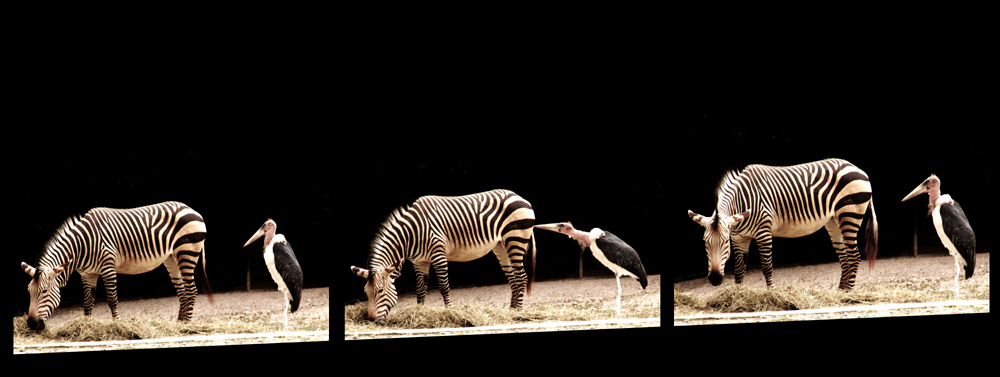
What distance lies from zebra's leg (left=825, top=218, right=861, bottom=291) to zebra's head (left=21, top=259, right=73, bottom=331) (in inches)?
238

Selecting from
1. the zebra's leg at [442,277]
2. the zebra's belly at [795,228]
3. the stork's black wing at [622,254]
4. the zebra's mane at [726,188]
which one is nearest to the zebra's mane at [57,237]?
the zebra's leg at [442,277]

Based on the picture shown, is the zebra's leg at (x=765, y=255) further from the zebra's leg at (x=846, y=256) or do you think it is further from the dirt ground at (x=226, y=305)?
the dirt ground at (x=226, y=305)

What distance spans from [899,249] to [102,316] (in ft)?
20.7

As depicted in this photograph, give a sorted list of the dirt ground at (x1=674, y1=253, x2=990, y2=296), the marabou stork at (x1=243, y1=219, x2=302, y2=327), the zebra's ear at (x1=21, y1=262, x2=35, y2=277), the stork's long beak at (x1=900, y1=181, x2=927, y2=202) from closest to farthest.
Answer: the zebra's ear at (x1=21, y1=262, x2=35, y2=277)
the marabou stork at (x1=243, y1=219, x2=302, y2=327)
the dirt ground at (x1=674, y1=253, x2=990, y2=296)
the stork's long beak at (x1=900, y1=181, x2=927, y2=202)

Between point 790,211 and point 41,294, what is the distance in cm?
578

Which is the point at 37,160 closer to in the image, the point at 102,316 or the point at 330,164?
the point at 102,316

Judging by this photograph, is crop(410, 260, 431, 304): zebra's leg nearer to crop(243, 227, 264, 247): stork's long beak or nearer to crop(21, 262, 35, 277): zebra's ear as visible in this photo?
crop(243, 227, 264, 247): stork's long beak

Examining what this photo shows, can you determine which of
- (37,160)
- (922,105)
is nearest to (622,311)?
(922,105)

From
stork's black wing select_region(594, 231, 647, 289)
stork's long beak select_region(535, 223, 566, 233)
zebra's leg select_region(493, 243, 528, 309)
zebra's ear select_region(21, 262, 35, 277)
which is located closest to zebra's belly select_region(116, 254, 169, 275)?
zebra's ear select_region(21, 262, 35, 277)

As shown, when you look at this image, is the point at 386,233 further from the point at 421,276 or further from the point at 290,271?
the point at 290,271

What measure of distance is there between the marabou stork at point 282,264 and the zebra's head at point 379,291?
470mm

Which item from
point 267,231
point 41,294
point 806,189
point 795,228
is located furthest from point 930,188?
point 41,294

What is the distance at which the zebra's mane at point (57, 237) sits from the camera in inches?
311

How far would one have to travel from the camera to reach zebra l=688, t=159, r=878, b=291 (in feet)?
29.3
